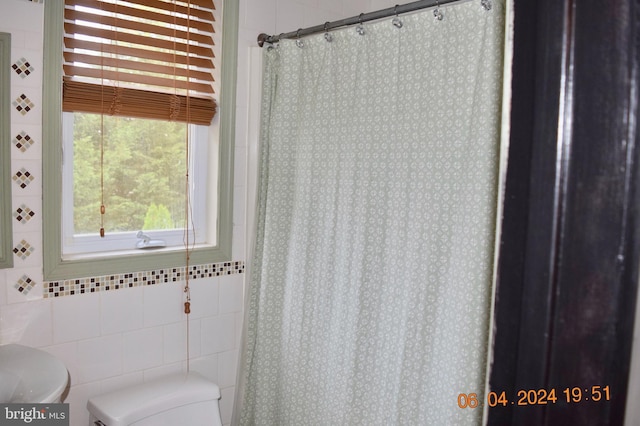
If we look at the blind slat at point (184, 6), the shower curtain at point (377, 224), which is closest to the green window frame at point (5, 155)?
the blind slat at point (184, 6)

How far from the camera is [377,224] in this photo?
1.63 m

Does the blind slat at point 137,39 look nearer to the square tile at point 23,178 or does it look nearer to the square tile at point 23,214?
the square tile at point 23,178

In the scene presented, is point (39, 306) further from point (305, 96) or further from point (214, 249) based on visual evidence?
point (305, 96)

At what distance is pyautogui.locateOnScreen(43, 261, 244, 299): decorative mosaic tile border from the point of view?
168 cm

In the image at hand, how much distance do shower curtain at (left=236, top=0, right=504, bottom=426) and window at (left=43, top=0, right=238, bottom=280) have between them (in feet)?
0.75

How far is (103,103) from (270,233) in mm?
817

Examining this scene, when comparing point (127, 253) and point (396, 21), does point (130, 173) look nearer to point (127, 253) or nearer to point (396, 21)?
point (127, 253)

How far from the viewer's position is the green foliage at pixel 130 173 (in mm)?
1804

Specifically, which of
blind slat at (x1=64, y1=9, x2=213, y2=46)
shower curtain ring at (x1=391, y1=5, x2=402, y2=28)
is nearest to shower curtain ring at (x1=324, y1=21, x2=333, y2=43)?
shower curtain ring at (x1=391, y1=5, x2=402, y2=28)

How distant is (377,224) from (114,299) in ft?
3.39

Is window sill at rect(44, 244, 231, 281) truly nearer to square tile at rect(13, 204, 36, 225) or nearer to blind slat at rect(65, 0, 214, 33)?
square tile at rect(13, 204, 36, 225)

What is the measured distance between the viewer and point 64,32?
1.65 metres

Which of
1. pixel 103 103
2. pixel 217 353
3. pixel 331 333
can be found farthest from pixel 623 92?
pixel 217 353
